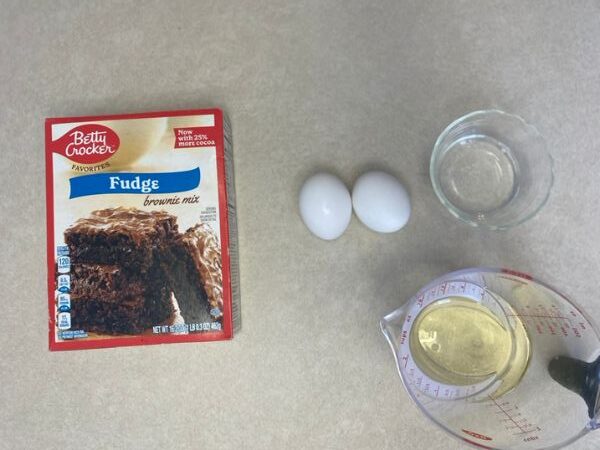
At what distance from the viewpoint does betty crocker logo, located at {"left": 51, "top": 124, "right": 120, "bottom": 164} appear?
714 mm

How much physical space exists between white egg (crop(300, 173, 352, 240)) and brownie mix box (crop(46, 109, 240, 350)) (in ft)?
0.42

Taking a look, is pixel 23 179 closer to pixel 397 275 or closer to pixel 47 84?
pixel 47 84

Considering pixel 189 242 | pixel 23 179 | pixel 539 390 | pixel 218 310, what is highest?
pixel 23 179

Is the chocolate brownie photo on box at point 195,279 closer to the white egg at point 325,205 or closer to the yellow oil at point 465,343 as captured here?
the white egg at point 325,205

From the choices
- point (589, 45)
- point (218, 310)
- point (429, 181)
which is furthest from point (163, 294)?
point (589, 45)

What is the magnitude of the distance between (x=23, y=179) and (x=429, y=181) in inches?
27.7

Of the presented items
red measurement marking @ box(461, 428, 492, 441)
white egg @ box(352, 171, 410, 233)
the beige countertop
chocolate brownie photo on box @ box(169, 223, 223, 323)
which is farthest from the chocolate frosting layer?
red measurement marking @ box(461, 428, 492, 441)

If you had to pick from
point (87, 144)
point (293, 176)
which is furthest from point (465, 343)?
point (87, 144)

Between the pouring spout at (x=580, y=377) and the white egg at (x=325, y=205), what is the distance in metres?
0.36

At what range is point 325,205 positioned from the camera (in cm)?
73

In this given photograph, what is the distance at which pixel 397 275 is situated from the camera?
0.79 metres

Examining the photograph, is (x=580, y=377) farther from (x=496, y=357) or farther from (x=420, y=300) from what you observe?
(x=420, y=300)

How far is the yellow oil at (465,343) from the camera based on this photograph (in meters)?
0.68

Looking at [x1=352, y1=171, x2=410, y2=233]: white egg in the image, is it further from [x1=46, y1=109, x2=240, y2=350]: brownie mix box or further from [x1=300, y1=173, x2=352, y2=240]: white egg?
[x1=46, y1=109, x2=240, y2=350]: brownie mix box
